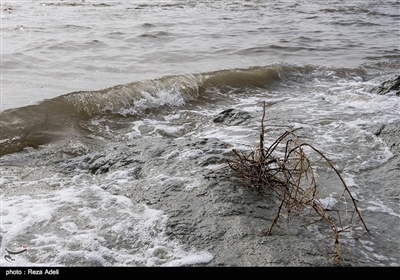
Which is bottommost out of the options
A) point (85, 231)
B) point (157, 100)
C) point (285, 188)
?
point (157, 100)

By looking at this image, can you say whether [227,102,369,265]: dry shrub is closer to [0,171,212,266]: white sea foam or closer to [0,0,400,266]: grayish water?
[0,0,400,266]: grayish water

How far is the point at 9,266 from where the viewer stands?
8.74 ft

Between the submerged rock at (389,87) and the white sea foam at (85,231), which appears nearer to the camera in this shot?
the white sea foam at (85,231)

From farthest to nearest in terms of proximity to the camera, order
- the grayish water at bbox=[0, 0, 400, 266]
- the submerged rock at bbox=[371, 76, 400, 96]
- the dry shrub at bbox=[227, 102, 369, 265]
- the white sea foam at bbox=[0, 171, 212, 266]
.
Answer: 1. the submerged rock at bbox=[371, 76, 400, 96]
2. the grayish water at bbox=[0, 0, 400, 266]
3. the dry shrub at bbox=[227, 102, 369, 265]
4. the white sea foam at bbox=[0, 171, 212, 266]

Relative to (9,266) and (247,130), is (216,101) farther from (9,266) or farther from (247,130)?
(9,266)

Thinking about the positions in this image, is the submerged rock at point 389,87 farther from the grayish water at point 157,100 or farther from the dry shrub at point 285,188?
the dry shrub at point 285,188

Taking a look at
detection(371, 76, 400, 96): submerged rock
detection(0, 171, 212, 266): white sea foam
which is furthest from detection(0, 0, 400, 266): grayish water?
detection(371, 76, 400, 96): submerged rock

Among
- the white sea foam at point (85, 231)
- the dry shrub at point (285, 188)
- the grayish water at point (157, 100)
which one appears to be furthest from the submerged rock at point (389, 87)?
the white sea foam at point (85, 231)

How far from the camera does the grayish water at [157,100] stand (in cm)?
317

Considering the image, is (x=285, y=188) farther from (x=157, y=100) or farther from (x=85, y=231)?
(x=157, y=100)

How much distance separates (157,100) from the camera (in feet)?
23.3

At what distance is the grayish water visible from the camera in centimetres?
317

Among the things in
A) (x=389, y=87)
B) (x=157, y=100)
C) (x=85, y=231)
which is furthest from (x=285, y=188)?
(x=389, y=87)

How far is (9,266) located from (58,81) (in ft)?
17.8
